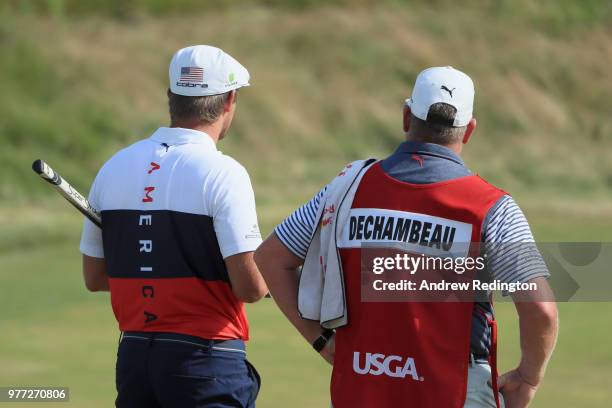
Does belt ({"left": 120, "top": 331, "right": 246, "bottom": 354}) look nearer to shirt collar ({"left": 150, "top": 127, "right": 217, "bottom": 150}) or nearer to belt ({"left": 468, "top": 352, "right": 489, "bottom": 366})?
shirt collar ({"left": 150, "top": 127, "right": 217, "bottom": 150})

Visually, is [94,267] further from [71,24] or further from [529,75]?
[529,75]

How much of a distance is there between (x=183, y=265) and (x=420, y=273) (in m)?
0.83

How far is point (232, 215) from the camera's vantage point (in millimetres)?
3346

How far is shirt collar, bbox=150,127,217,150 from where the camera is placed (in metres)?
3.49

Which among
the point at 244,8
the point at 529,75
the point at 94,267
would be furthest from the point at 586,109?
the point at 94,267

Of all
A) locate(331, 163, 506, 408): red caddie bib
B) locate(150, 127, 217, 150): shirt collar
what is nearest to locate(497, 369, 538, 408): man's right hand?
locate(331, 163, 506, 408): red caddie bib

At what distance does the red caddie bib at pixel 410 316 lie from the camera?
2867 mm

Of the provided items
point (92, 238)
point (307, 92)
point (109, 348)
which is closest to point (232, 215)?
point (92, 238)

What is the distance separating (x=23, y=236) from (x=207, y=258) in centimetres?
1115

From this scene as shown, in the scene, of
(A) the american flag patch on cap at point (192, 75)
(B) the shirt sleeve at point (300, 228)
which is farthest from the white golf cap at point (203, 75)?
(B) the shirt sleeve at point (300, 228)

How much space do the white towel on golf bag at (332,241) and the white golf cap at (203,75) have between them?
25.1 inches

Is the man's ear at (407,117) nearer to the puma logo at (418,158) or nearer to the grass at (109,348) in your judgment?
the puma logo at (418,158)

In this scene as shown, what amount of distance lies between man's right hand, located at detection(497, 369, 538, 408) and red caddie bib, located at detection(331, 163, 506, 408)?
124 millimetres

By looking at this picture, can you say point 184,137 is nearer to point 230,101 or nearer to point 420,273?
point 230,101
